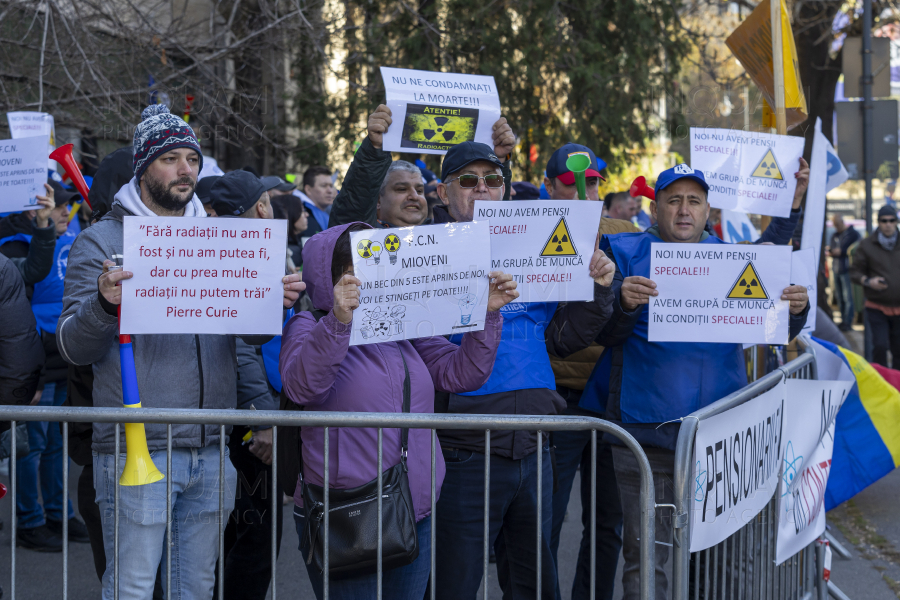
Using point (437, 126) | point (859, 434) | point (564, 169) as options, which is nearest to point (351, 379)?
point (437, 126)

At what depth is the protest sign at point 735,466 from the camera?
2934mm

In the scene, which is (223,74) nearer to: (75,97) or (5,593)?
(75,97)

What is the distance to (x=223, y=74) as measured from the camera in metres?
10.7

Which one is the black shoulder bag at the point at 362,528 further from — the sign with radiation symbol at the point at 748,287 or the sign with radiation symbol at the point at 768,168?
the sign with radiation symbol at the point at 768,168

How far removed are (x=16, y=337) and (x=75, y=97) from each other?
484 cm

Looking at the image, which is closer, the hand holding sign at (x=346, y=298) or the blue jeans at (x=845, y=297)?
the hand holding sign at (x=346, y=298)

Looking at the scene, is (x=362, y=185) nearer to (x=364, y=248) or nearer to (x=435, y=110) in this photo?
(x=435, y=110)

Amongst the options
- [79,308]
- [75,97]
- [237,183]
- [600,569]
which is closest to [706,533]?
[600,569]

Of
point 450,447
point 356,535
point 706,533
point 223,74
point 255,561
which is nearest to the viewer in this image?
point 356,535

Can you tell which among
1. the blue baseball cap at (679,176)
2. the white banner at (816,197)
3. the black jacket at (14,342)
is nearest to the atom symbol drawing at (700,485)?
the blue baseball cap at (679,176)

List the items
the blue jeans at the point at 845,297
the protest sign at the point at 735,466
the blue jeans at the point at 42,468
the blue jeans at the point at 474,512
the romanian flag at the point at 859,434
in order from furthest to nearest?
the blue jeans at the point at 845,297 → the romanian flag at the point at 859,434 → the blue jeans at the point at 42,468 → the blue jeans at the point at 474,512 → the protest sign at the point at 735,466

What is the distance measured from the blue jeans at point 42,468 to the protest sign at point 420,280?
3.30 metres

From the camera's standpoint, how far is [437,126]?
4.08m

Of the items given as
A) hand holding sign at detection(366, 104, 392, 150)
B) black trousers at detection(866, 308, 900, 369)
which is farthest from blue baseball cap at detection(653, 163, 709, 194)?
black trousers at detection(866, 308, 900, 369)
